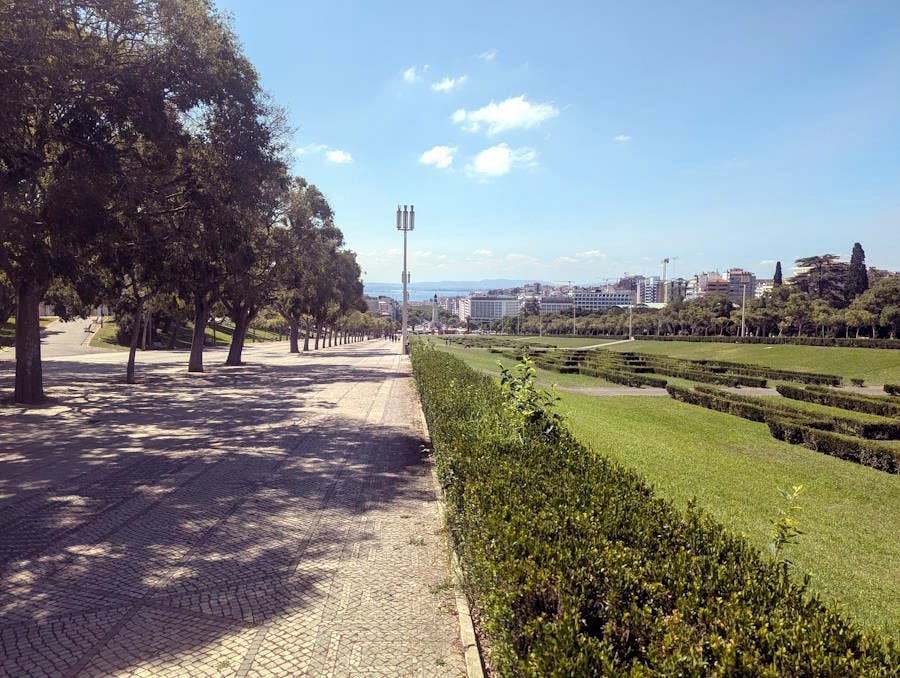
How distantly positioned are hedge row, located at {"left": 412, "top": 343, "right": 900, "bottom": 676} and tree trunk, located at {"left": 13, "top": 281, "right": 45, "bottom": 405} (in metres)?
17.3

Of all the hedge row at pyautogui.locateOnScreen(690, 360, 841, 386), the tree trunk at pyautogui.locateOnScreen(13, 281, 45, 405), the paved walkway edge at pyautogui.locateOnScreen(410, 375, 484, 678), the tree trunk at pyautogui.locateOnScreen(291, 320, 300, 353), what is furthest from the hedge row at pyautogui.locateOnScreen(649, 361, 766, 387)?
the tree trunk at pyautogui.locateOnScreen(291, 320, 300, 353)

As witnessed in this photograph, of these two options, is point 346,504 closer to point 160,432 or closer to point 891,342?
point 160,432

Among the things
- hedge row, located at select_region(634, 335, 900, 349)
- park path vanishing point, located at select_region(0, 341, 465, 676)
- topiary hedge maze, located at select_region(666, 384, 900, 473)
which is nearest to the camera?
park path vanishing point, located at select_region(0, 341, 465, 676)

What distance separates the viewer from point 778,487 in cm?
895

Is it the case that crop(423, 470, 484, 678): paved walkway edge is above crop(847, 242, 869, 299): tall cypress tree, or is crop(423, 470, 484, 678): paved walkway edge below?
below

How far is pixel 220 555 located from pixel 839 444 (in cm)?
1427

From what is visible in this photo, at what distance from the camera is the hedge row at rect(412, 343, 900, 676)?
8.64 ft

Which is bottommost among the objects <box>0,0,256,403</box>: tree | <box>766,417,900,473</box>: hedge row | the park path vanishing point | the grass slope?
<box>766,417,900,473</box>: hedge row

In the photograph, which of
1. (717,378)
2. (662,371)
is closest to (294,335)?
(662,371)

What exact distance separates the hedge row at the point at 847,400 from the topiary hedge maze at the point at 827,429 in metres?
0.47

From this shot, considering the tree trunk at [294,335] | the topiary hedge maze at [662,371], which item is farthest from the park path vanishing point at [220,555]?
the tree trunk at [294,335]

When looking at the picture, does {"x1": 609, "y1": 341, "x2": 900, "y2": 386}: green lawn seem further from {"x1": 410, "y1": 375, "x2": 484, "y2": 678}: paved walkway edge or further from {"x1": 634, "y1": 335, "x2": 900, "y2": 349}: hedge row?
{"x1": 410, "y1": 375, "x2": 484, "y2": 678}: paved walkway edge

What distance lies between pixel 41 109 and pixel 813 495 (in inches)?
729

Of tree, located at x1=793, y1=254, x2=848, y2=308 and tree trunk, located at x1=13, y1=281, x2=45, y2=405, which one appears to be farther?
tree, located at x1=793, y1=254, x2=848, y2=308
